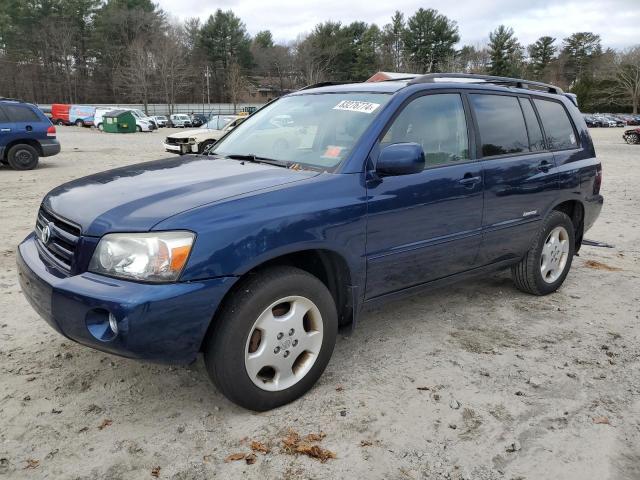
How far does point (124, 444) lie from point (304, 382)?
3.19 feet

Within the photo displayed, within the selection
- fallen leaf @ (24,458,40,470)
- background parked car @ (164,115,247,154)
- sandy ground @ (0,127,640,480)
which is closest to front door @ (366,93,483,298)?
sandy ground @ (0,127,640,480)

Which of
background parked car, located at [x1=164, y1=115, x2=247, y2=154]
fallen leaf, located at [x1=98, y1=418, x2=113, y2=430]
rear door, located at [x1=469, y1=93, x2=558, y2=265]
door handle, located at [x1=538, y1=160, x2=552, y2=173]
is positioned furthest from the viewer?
background parked car, located at [x1=164, y1=115, x2=247, y2=154]

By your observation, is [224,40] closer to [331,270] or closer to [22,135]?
[22,135]

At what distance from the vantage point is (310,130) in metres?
3.51

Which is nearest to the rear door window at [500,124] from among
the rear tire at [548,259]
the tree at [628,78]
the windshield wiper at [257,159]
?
the rear tire at [548,259]

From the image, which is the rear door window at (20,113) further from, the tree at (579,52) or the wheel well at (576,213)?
the tree at (579,52)

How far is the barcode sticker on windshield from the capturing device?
11.0ft

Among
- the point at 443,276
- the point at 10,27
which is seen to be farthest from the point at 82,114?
the point at 443,276

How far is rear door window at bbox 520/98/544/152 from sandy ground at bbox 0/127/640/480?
1376 mm

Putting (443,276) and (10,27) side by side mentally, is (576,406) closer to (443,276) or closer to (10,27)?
(443,276)

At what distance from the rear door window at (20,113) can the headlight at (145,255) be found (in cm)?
1268

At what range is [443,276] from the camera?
368 centimetres

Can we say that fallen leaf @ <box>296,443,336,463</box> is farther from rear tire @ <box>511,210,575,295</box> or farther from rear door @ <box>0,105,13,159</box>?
rear door @ <box>0,105,13,159</box>

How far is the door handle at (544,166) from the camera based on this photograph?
4273 millimetres
